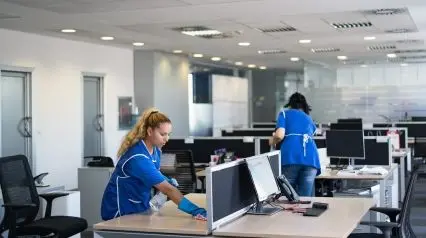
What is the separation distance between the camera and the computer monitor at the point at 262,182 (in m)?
3.77

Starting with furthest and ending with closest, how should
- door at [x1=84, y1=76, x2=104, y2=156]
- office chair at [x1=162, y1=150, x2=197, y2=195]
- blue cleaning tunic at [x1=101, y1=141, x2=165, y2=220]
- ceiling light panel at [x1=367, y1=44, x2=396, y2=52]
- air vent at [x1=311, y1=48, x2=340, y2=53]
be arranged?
1. air vent at [x1=311, y1=48, x2=340, y2=53]
2. ceiling light panel at [x1=367, y1=44, x2=396, y2=52]
3. door at [x1=84, y1=76, x2=104, y2=156]
4. office chair at [x1=162, y1=150, x2=197, y2=195]
5. blue cleaning tunic at [x1=101, y1=141, x2=165, y2=220]

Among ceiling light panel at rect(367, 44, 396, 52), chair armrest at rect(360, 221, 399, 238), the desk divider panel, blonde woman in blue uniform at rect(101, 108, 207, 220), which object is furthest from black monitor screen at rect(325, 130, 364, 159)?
ceiling light panel at rect(367, 44, 396, 52)

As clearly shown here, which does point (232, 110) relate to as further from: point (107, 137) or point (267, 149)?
point (267, 149)

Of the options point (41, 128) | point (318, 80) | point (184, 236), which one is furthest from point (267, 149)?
point (318, 80)

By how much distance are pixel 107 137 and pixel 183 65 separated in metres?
2.87

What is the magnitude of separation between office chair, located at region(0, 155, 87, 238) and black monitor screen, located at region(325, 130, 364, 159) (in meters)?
3.23

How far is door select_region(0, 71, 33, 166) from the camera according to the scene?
9.12 meters

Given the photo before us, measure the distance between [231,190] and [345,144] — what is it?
3813mm

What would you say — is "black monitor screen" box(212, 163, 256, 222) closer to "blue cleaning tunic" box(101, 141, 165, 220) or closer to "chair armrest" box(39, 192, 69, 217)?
"blue cleaning tunic" box(101, 141, 165, 220)

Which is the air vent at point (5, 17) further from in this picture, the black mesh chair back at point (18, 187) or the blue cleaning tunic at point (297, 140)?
the blue cleaning tunic at point (297, 140)

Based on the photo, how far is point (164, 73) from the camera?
505 inches

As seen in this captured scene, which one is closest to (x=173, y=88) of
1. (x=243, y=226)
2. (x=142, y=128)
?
(x=142, y=128)

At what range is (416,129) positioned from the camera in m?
12.9

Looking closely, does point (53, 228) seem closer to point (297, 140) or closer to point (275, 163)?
point (275, 163)
